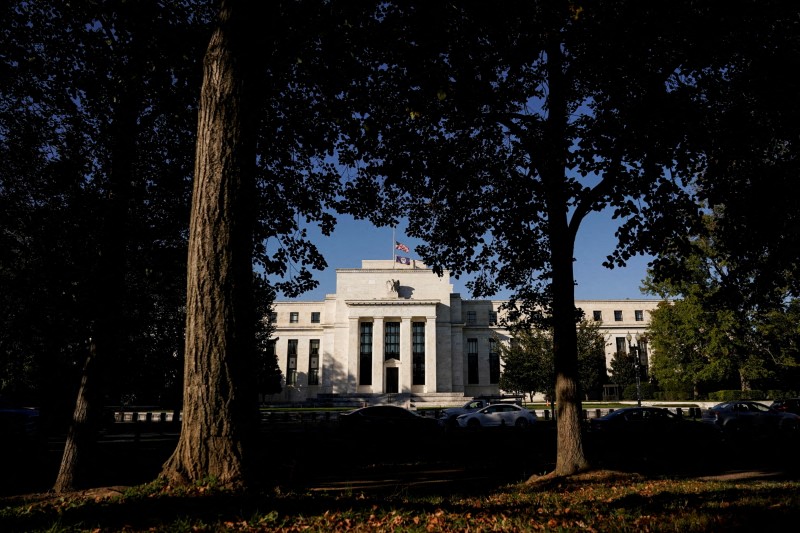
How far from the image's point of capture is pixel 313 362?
6675 centimetres

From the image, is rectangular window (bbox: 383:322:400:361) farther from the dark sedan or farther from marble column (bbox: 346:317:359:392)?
the dark sedan

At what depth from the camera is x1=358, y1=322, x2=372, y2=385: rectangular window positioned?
6162cm

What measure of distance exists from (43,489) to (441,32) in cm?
1225

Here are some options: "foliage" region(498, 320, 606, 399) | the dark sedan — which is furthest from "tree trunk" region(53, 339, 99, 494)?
"foliage" region(498, 320, 606, 399)

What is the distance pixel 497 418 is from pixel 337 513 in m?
23.3

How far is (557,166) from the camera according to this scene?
35.0 feet

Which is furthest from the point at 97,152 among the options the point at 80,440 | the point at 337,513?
the point at 337,513

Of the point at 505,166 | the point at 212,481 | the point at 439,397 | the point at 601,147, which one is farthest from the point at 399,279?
the point at 212,481

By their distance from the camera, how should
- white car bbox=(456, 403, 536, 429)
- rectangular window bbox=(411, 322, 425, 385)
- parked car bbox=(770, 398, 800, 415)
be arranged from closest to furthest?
parked car bbox=(770, 398, 800, 415) → white car bbox=(456, 403, 536, 429) → rectangular window bbox=(411, 322, 425, 385)

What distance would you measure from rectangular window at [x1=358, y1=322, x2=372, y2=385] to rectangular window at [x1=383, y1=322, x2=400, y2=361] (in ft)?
6.53

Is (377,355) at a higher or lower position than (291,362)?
higher

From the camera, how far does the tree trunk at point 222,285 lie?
190 inches

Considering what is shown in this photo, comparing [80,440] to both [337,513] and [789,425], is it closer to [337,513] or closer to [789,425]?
[337,513]

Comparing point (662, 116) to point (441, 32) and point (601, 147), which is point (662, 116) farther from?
point (441, 32)
